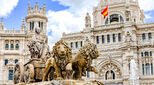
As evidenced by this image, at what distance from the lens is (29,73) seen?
12234mm

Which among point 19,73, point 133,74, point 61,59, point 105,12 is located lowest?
point 133,74

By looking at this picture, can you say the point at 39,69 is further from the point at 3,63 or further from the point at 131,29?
the point at 3,63

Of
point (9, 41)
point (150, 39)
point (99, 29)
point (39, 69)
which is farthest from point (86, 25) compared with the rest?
point (39, 69)

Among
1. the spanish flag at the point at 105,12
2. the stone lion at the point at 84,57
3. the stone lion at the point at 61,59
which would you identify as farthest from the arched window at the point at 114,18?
the stone lion at the point at 61,59

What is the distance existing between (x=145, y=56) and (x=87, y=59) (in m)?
40.1

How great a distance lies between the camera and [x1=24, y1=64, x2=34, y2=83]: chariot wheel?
478 inches

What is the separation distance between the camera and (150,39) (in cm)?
5162

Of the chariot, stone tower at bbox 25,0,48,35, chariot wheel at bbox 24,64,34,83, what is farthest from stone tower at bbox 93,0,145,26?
chariot wheel at bbox 24,64,34,83

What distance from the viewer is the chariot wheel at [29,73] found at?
12.1 m

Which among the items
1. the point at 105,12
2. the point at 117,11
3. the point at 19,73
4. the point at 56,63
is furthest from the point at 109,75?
the point at 56,63

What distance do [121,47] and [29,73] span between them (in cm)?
3969

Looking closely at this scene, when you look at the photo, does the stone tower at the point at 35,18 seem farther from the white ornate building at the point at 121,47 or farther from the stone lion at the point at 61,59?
the stone lion at the point at 61,59

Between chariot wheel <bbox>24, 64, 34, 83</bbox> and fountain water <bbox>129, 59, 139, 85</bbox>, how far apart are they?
1477 inches

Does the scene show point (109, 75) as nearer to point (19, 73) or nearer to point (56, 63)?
point (19, 73)
